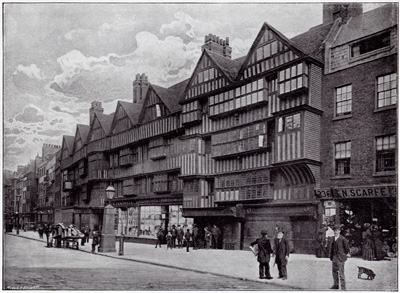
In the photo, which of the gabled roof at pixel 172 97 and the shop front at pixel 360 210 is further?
the gabled roof at pixel 172 97

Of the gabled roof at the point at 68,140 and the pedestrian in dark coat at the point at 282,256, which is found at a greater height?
the gabled roof at the point at 68,140

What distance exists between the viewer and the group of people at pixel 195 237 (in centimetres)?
2055

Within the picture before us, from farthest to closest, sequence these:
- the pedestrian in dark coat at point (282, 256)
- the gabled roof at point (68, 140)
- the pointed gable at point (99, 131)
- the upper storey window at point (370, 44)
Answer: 1. the pointed gable at point (99, 131)
2. the gabled roof at point (68, 140)
3. the upper storey window at point (370, 44)
4. the pedestrian in dark coat at point (282, 256)

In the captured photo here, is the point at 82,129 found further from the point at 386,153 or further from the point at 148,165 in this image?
the point at 386,153

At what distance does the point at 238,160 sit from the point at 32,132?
27.0ft

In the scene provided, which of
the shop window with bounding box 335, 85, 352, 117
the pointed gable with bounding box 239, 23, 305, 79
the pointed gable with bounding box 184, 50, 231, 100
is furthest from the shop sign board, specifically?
the pointed gable with bounding box 184, 50, 231, 100

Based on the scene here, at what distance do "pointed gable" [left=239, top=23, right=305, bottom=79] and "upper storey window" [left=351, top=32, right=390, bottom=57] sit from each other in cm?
170

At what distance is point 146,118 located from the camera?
1007 inches

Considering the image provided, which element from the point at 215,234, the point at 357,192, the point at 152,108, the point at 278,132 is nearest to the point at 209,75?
the point at 278,132

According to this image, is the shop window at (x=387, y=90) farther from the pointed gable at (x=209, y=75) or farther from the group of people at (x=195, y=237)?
the group of people at (x=195, y=237)

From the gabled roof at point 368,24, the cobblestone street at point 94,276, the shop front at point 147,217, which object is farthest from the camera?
the shop front at point 147,217

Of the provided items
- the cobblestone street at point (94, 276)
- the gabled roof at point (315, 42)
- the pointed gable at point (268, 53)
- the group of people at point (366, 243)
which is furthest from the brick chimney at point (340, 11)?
the cobblestone street at point (94, 276)

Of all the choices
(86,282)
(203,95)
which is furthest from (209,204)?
(86,282)

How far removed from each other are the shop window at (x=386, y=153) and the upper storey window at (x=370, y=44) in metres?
2.73
